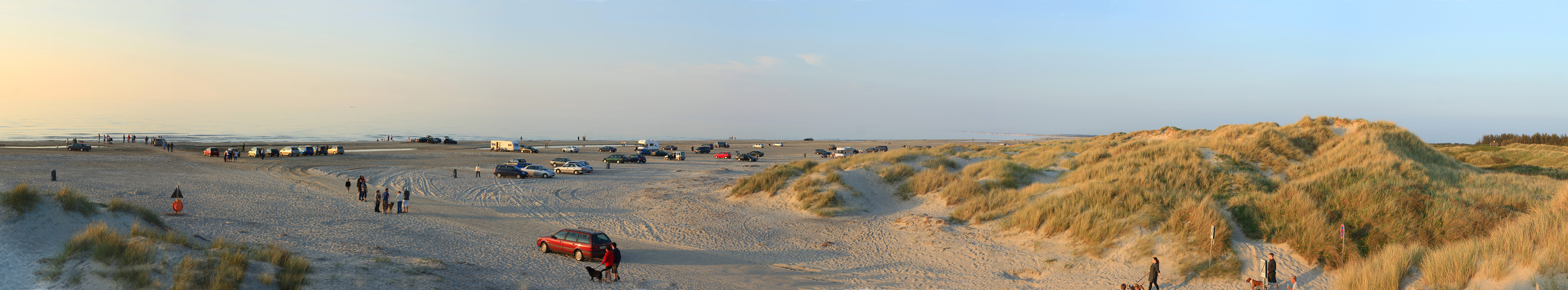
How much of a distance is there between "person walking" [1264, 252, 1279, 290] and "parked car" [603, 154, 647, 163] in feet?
160

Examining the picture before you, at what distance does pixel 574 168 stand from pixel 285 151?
109ft

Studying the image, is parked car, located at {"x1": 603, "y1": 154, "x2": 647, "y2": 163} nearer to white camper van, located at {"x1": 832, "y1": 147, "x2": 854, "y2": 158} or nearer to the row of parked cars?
white camper van, located at {"x1": 832, "y1": 147, "x2": 854, "y2": 158}

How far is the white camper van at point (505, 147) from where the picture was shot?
79750 mm

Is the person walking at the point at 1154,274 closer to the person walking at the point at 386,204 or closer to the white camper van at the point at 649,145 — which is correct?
the person walking at the point at 386,204

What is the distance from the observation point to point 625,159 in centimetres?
5869

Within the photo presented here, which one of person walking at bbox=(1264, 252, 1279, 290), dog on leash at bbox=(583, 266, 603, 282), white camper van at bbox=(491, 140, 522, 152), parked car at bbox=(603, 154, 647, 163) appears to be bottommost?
dog on leash at bbox=(583, 266, 603, 282)

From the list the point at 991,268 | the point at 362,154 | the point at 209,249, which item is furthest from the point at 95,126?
the point at 991,268

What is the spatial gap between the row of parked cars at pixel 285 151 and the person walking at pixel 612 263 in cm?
5395

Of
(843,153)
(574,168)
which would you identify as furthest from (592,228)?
(843,153)

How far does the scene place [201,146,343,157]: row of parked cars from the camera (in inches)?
2206

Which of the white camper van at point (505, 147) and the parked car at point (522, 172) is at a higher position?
the white camper van at point (505, 147)

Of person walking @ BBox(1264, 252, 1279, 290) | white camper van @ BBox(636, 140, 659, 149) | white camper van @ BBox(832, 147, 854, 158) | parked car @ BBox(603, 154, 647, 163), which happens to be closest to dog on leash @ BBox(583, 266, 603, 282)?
person walking @ BBox(1264, 252, 1279, 290)

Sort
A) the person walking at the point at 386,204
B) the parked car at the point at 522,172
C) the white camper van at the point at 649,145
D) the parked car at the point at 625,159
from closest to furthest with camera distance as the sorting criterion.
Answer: the person walking at the point at 386,204 → the parked car at the point at 522,172 → the parked car at the point at 625,159 → the white camper van at the point at 649,145

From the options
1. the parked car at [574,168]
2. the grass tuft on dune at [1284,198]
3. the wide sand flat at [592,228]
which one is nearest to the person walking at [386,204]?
the wide sand flat at [592,228]
